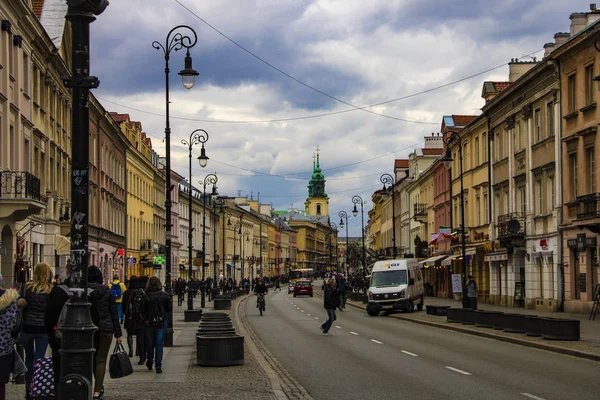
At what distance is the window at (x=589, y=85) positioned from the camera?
37344 millimetres

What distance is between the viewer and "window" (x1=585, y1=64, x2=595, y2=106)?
37.3 metres

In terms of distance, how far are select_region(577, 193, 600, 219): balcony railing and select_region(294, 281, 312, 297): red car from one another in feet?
171

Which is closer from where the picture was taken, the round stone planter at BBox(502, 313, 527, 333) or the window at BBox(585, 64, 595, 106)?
the round stone planter at BBox(502, 313, 527, 333)

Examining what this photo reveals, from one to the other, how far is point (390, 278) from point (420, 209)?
129ft

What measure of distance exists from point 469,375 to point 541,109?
29.2 meters

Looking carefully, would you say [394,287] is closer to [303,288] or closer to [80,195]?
[80,195]

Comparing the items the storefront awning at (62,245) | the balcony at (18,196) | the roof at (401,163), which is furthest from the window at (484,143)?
the roof at (401,163)

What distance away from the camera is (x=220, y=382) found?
602 inches

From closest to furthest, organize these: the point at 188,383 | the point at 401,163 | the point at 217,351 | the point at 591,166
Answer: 1. the point at 188,383
2. the point at 217,351
3. the point at 591,166
4. the point at 401,163

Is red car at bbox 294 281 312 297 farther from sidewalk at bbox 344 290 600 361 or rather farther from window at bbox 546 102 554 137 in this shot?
sidewalk at bbox 344 290 600 361

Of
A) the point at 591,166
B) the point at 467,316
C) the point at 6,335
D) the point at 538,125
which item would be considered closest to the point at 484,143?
the point at 538,125

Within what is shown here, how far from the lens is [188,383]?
1508 cm

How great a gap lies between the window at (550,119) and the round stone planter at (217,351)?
1075 inches

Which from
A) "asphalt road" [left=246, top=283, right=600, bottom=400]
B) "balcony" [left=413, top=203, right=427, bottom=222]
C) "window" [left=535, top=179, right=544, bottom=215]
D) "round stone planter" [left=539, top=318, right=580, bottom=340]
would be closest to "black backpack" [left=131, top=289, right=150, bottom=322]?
"asphalt road" [left=246, top=283, right=600, bottom=400]
